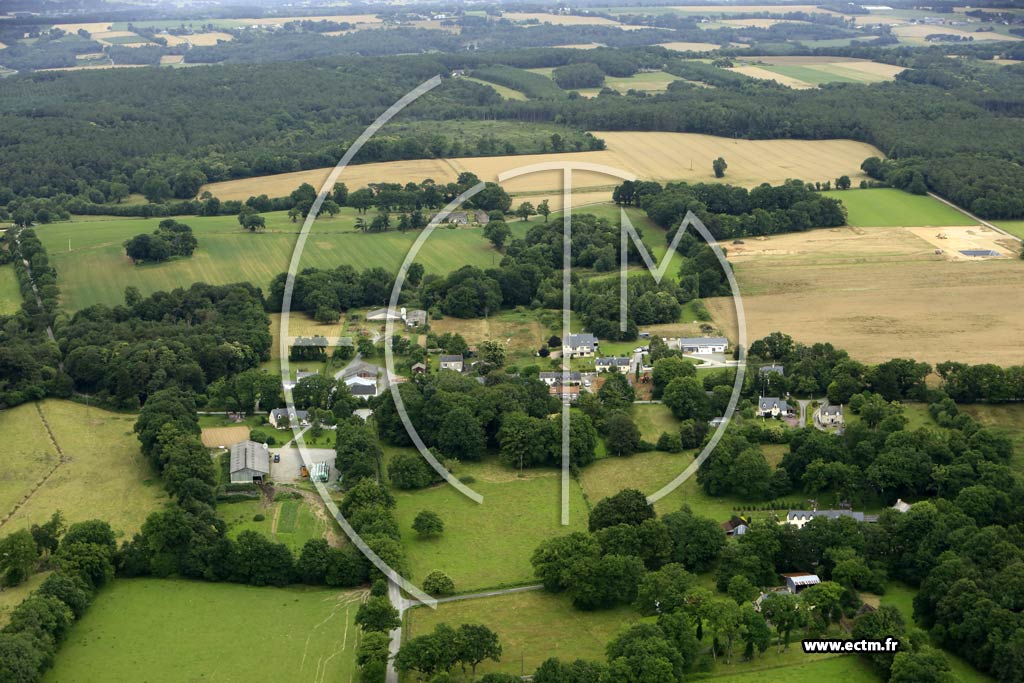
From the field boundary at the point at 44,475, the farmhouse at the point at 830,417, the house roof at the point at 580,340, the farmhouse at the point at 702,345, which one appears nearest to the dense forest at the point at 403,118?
the farmhouse at the point at 702,345

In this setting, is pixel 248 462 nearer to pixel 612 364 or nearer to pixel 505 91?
pixel 612 364

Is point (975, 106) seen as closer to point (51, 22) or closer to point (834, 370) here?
point (834, 370)

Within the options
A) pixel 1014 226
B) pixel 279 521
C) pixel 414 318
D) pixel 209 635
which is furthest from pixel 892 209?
pixel 209 635

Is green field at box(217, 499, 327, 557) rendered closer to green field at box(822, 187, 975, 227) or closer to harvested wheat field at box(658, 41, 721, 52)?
green field at box(822, 187, 975, 227)

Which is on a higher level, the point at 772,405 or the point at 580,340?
the point at 772,405

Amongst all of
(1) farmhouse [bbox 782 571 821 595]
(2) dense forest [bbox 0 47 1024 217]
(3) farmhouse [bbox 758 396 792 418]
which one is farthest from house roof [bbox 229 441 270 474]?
(2) dense forest [bbox 0 47 1024 217]

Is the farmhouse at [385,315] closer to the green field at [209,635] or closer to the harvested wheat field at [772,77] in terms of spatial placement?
the green field at [209,635]

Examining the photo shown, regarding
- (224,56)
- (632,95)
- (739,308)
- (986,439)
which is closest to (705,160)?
(632,95)
